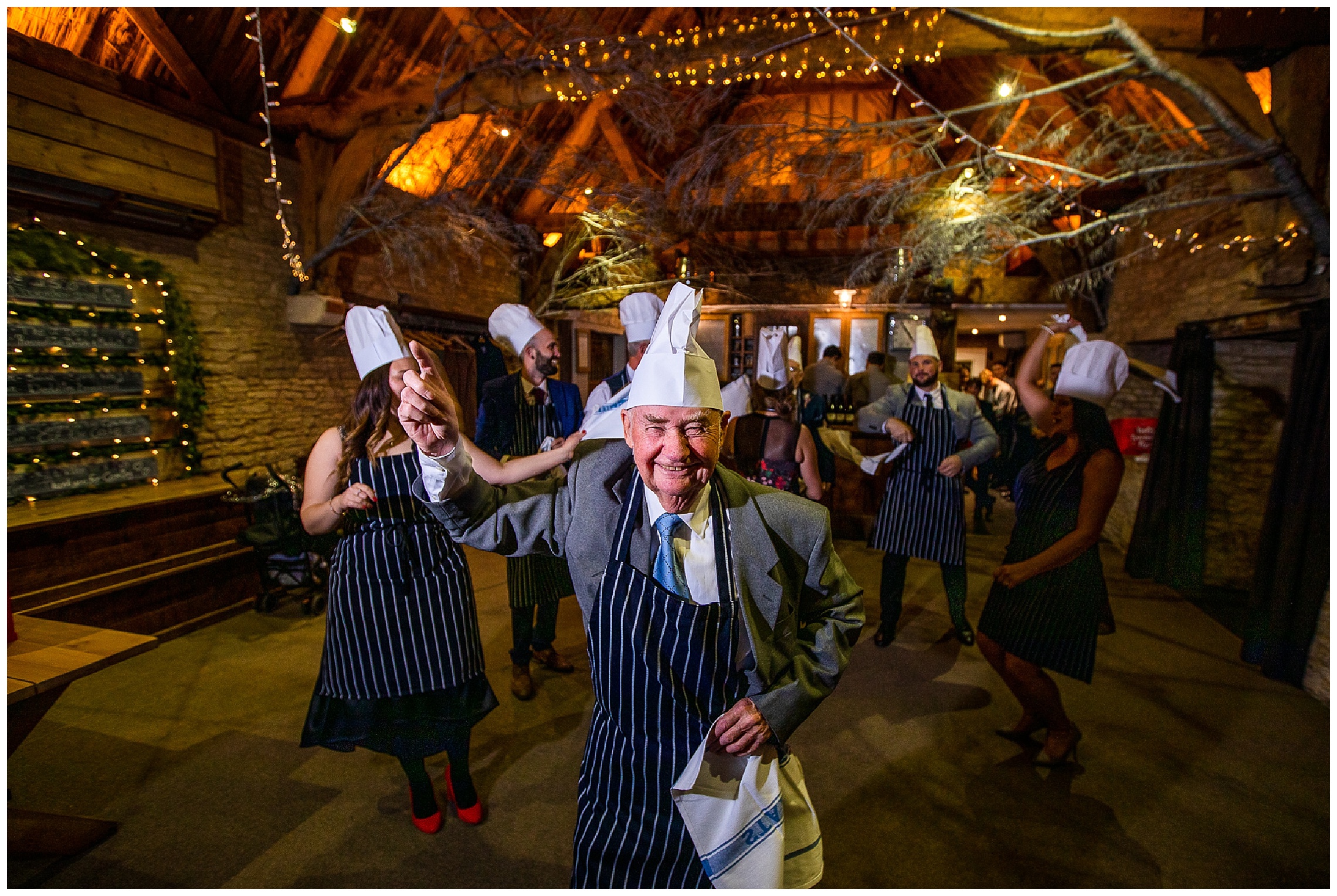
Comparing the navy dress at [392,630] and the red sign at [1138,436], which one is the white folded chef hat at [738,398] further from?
the red sign at [1138,436]

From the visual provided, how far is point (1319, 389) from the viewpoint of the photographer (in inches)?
152

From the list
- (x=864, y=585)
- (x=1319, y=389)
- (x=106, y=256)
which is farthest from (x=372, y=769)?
(x=1319, y=389)

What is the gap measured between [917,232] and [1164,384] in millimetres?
2214

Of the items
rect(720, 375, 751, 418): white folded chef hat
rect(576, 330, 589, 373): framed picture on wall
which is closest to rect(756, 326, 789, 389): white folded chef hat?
rect(720, 375, 751, 418): white folded chef hat

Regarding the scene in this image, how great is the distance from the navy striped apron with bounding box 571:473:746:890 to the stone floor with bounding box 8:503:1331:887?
1.02 metres

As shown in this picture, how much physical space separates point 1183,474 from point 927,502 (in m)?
3.23

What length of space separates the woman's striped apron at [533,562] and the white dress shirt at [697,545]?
6.34 ft

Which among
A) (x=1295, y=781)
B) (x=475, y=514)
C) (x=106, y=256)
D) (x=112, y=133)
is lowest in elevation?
(x=1295, y=781)

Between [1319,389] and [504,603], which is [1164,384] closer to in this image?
[1319,389]

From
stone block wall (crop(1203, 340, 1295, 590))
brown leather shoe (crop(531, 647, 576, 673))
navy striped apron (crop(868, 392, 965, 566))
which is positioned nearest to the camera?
brown leather shoe (crop(531, 647, 576, 673))

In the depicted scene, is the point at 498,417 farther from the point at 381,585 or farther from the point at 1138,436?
the point at 1138,436

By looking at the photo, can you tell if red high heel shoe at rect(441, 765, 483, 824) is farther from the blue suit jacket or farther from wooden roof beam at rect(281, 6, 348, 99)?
wooden roof beam at rect(281, 6, 348, 99)

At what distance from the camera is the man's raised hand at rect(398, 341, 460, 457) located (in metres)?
1.33

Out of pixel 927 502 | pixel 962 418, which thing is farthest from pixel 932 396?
pixel 927 502
